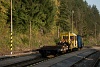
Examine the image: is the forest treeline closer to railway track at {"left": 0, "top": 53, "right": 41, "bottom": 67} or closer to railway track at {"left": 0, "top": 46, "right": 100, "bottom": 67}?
railway track at {"left": 0, "top": 53, "right": 41, "bottom": 67}

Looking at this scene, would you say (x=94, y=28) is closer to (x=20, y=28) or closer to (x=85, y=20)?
(x=85, y=20)

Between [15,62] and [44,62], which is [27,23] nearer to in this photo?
[15,62]

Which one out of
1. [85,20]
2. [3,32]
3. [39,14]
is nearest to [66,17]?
[39,14]

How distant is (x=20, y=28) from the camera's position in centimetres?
5272

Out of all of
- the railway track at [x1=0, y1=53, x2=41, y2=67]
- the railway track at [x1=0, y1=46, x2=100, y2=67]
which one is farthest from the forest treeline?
the railway track at [x1=0, y1=46, x2=100, y2=67]

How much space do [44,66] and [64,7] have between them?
69484 mm

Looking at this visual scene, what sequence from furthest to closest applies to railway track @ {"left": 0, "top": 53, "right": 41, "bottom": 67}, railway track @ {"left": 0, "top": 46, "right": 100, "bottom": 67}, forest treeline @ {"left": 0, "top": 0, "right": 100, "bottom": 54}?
forest treeline @ {"left": 0, "top": 0, "right": 100, "bottom": 54} < railway track @ {"left": 0, "top": 46, "right": 100, "bottom": 67} < railway track @ {"left": 0, "top": 53, "right": 41, "bottom": 67}

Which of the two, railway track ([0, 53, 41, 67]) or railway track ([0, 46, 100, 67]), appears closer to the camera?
railway track ([0, 53, 41, 67])

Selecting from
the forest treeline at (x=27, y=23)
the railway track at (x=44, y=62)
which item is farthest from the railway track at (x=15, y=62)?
the forest treeline at (x=27, y=23)

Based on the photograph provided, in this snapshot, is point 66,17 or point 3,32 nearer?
point 3,32

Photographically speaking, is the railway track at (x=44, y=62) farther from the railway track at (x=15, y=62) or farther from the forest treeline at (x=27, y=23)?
the forest treeline at (x=27, y=23)

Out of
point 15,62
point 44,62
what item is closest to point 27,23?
point 15,62

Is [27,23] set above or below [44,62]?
above

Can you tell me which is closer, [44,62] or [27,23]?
[44,62]
